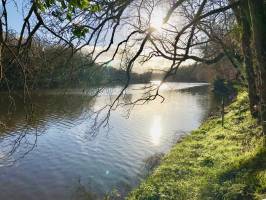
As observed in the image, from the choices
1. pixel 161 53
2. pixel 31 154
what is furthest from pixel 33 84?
pixel 31 154

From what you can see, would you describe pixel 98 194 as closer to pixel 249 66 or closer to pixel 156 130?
pixel 249 66

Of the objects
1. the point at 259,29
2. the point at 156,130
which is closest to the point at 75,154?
the point at 156,130

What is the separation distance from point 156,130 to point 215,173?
17.2 metres

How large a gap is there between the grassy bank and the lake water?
2658 millimetres

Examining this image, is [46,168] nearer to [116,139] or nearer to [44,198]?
[44,198]

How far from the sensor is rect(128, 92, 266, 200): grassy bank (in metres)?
8.71

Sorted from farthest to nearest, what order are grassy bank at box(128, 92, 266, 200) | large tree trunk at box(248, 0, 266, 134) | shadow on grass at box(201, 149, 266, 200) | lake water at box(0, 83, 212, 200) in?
lake water at box(0, 83, 212, 200) → large tree trunk at box(248, 0, 266, 134) → grassy bank at box(128, 92, 266, 200) → shadow on grass at box(201, 149, 266, 200)

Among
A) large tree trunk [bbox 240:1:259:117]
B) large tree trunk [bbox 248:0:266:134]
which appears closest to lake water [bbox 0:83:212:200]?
large tree trunk [bbox 248:0:266:134]

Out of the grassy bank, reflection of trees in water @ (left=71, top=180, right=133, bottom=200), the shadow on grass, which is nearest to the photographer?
the shadow on grass

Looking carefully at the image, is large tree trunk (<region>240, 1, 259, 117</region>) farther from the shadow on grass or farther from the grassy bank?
the shadow on grass

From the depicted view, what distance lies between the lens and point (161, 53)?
14.2 m

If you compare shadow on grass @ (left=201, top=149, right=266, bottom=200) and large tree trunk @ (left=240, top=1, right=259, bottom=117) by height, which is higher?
large tree trunk @ (left=240, top=1, right=259, bottom=117)

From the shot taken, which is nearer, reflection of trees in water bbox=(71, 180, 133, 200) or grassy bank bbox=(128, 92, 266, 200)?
grassy bank bbox=(128, 92, 266, 200)

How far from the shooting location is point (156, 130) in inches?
1112
